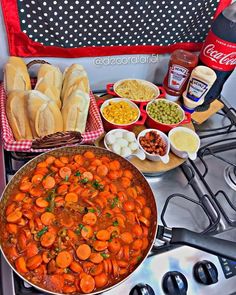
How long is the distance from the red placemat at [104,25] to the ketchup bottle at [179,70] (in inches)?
2.0

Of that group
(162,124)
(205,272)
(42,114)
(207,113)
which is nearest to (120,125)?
(162,124)

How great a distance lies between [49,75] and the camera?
905 mm

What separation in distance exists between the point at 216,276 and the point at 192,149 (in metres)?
0.37

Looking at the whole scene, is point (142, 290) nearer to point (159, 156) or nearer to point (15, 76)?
point (159, 156)

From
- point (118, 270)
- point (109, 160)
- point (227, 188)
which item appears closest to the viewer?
point (118, 270)

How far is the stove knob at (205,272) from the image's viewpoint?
73 centimetres

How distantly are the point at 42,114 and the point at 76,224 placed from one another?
11.6 inches

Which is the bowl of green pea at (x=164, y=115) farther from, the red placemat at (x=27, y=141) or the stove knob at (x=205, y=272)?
the stove knob at (x=205, y=272)

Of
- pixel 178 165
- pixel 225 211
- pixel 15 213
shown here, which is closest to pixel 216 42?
pixel 178 165

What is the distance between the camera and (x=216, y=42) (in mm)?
959

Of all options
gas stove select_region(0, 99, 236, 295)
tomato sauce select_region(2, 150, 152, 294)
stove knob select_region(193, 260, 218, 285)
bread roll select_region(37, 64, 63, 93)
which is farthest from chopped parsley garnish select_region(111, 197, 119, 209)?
bread roll select_region(37, 64, 63, 93)

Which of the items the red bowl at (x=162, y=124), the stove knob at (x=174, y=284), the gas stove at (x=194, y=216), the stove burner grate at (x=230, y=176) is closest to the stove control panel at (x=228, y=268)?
the gas stove at (x=194, y=216)

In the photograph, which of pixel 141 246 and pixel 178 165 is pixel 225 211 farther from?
pixel 141 246

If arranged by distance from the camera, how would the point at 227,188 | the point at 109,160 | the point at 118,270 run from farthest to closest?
the point at 227,188 < the point at 109,160 < the point at 118,270
